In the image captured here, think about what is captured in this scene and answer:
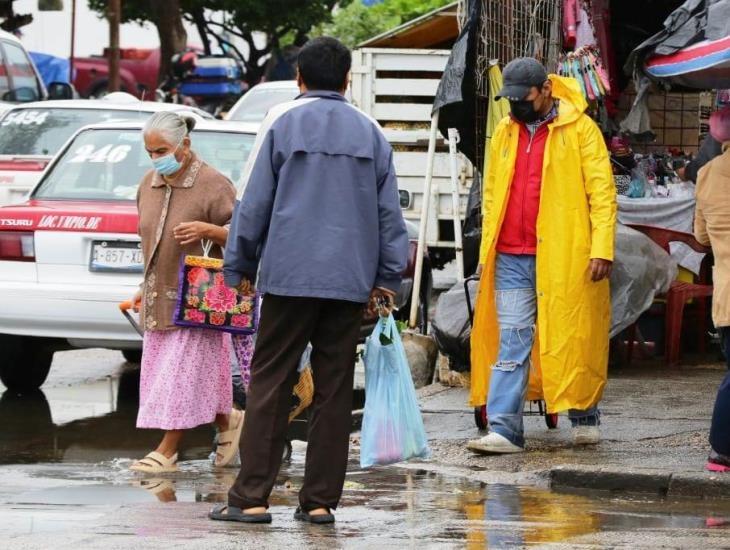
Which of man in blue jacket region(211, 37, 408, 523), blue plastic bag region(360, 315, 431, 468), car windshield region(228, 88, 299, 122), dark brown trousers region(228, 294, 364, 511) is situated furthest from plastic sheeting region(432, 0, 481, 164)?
car windshield region(228, 88, 299, 122)

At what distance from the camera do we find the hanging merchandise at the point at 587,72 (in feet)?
34.3

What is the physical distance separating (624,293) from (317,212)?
15.2ft

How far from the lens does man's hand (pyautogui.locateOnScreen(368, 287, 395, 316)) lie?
5895mm

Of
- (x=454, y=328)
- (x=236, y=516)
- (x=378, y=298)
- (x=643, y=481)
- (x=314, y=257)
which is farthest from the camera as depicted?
(x=454, y=328)

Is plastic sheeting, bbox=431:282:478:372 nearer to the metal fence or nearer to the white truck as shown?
the metal fence

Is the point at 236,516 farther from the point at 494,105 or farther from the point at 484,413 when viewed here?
the point at 494,105

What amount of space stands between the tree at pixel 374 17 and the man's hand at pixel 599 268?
65.4ft

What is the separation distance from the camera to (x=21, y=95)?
58.6ft

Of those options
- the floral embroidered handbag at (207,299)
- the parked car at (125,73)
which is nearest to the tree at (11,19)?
the parked car at (125,73)

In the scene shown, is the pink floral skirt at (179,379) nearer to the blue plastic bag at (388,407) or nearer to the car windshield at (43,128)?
the blue plastic bag at (388,407)

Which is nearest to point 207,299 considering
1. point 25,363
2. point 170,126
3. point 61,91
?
point 170,126

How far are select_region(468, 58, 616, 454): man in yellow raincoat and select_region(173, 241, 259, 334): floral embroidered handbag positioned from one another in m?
1.26

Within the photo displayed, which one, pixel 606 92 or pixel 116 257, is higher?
pixel 606 92

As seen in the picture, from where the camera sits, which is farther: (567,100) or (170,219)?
(567,100)
